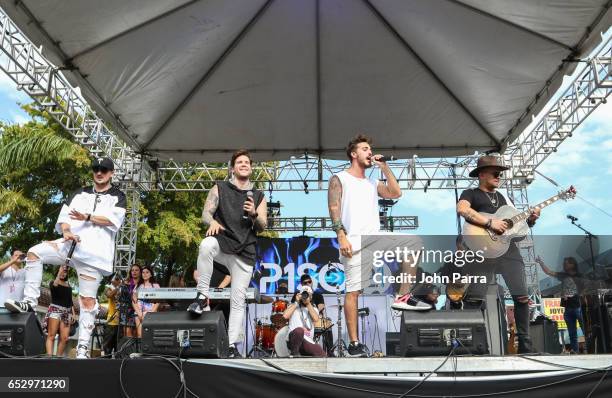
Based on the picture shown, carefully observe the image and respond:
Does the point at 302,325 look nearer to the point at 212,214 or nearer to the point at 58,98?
the point at 212,214

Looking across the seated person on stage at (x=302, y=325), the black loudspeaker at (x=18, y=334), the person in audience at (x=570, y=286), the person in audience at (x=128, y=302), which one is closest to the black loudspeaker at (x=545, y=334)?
the person in audience at (x=570, y=286)

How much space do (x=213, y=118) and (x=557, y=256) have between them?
7.39 meters

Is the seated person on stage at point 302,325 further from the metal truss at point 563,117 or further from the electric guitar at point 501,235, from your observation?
the metal truss at point 563,117

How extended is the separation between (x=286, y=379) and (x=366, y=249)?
4.26ft

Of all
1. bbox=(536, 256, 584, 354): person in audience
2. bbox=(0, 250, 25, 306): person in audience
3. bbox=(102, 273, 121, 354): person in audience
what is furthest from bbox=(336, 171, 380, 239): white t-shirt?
bbox=(102, 273, 121, 354): person in audience

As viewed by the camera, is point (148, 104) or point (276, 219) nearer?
point (148, 104)

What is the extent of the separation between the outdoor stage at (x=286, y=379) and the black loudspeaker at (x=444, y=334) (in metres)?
0.21

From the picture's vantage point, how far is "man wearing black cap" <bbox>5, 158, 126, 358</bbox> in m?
4.61

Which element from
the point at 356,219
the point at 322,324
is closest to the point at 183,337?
the point at 356,219

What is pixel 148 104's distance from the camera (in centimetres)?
987

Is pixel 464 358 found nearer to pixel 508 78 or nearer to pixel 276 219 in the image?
pixel 508 78

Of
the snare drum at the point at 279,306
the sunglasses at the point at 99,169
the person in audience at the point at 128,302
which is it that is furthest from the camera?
the snare drum at the point at 279,306

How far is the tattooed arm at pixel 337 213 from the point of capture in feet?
15.2

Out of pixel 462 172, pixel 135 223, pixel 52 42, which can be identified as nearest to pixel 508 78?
pixel 462 172
